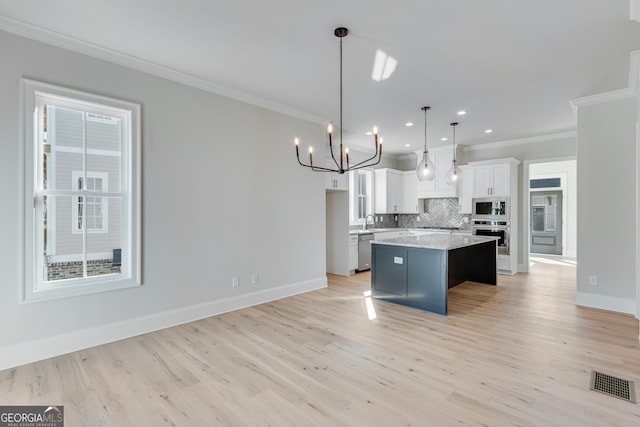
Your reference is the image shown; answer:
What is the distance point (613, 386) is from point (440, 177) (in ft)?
18.7

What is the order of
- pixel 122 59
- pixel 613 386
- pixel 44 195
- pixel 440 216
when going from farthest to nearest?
pixel 440 216, pixel 122 59, pixel 44 195, pixel 613 386

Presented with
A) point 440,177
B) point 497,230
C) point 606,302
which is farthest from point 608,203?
point 440,177

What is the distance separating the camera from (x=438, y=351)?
294cm

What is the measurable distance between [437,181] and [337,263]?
3296 mm

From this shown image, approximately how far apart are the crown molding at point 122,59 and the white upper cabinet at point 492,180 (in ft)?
15.5

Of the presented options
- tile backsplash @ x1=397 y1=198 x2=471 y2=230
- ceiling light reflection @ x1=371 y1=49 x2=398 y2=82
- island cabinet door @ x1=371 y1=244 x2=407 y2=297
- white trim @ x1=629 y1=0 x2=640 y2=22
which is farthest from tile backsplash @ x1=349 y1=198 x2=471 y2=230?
white trim @ x1=629 y1=0 x2=640 y2=22

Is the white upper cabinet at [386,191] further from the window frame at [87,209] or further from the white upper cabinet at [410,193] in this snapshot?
the window frame at [87,209]

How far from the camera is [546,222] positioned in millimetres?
9227

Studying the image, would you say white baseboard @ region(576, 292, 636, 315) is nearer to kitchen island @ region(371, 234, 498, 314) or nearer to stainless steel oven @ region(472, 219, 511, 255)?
kitchen island @ region(371, 234, 498, 314)

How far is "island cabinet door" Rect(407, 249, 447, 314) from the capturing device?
399 centimetres

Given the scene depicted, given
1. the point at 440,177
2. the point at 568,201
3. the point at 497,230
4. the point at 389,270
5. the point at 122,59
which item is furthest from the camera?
the point at 568,201

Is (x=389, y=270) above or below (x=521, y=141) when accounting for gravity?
below

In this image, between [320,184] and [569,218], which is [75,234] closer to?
[320,184]

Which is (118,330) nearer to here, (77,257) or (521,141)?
(77,257)
